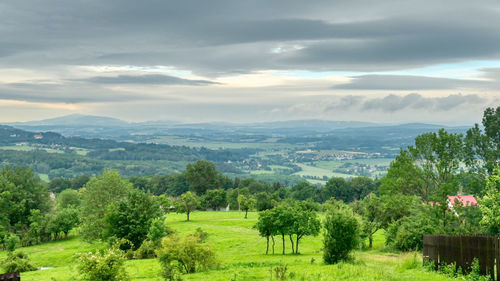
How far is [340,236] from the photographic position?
26.5 m

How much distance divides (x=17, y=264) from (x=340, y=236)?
104 ft

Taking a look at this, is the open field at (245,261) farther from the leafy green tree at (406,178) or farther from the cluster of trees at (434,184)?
→ the leafy green tree at (406,178)

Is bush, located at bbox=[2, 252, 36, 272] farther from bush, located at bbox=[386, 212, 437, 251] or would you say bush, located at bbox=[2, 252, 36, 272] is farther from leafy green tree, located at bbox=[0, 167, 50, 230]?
bush, located at bbox=[386, 212, 437, 251]

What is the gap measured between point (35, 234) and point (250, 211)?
155ft

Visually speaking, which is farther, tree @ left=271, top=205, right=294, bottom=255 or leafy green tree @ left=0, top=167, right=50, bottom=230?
leafy green tree @ left=0, top=167, right=50, bottom=230

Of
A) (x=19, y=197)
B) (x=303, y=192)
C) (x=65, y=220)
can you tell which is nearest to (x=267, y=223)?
(x=65, y=220)

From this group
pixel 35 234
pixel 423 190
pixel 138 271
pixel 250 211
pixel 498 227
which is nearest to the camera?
pixel 498 227

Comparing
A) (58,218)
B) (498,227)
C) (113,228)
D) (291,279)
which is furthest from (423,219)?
(58,218)

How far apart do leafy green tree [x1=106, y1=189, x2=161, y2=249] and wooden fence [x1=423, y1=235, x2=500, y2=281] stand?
33300 millimetres

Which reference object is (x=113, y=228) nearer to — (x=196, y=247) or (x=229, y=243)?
(x=229, y=243)

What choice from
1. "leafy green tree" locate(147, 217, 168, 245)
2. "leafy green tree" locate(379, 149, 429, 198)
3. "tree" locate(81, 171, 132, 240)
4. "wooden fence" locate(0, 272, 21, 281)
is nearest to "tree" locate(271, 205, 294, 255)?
"leafy green tree" locate(147, 217, 168, 245)

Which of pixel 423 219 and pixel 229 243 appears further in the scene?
pixel 229 243

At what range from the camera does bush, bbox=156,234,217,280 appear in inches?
1038

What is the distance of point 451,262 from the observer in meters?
18.8
